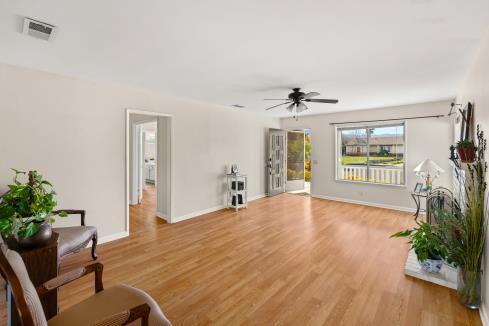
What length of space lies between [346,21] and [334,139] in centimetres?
459

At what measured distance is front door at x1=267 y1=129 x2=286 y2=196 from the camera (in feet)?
21.7

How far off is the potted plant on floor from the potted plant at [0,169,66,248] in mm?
3314

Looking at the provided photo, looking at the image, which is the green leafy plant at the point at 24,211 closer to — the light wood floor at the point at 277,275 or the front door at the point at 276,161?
the light wood floor at the point at 277,275

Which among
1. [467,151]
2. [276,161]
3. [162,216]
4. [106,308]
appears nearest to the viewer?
[106,308]

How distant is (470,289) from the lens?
2.03 m

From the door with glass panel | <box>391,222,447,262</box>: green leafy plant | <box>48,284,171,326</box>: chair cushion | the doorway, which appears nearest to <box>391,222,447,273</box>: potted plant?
<box>391,222,447,262</box>: green leafy plant

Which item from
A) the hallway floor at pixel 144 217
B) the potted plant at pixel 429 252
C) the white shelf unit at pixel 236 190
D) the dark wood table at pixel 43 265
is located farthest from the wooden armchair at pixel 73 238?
the potted plant at pixel 429 252

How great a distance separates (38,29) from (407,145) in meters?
6.16

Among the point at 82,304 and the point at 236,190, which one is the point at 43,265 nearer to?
the point at 82,304

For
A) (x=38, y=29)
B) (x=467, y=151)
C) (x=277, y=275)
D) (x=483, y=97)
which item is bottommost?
(x=277, y=275)

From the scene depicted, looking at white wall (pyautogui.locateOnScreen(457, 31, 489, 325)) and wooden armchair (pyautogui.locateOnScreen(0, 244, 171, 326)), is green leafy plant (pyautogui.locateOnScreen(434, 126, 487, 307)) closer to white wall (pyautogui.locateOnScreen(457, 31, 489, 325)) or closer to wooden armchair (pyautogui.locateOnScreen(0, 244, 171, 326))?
white wall (pyautogui.locateOnScreen(457, 31, 489, 325))

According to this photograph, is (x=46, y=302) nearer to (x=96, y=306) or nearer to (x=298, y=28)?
(x=96, y=306)

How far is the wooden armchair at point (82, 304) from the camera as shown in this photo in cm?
101

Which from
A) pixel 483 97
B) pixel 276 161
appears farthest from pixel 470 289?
pixel 276 161
